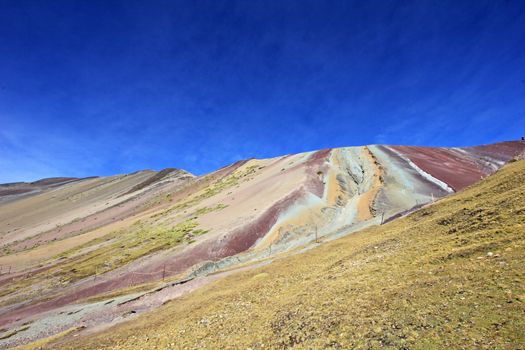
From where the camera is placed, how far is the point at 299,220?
128 feet

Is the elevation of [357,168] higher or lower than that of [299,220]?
higher

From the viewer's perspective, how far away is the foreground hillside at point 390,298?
305 inches

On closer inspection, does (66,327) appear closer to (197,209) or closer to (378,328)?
(378,328)

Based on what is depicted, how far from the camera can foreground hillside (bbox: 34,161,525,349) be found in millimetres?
7738

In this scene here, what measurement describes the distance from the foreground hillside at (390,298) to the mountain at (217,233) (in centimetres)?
516

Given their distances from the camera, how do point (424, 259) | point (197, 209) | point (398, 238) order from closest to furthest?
point (424, 259) → point (398, 238) → point (197, 209)

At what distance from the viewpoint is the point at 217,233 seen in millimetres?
38375

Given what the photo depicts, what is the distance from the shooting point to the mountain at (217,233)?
26816mm

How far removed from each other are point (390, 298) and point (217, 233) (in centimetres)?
3006

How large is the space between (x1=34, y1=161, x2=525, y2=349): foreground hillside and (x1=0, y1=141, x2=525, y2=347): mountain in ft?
16.9

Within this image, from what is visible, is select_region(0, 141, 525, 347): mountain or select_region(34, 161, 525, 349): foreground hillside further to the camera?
select_region(0, 141, 525, 347): mountain

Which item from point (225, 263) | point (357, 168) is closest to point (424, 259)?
point (225, 263)

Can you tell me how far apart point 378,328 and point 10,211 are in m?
148

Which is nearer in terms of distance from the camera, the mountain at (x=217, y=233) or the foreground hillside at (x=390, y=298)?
the foreground hillside at (x=390, y=298)
